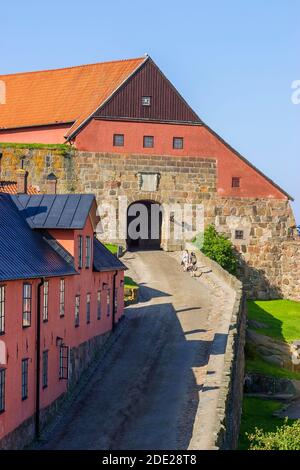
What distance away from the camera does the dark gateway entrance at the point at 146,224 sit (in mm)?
68812

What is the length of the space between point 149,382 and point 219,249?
3036 cm

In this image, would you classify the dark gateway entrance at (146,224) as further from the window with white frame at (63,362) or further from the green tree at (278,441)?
the green tree at (278,441)

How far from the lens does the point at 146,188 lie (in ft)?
222

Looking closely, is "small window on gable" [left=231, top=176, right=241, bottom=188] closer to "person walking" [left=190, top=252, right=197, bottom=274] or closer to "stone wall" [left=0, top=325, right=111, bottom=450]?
"person walking" [left=190, top=252, right=197, bottom=274]

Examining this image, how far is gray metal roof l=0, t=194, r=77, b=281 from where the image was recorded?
30.2m

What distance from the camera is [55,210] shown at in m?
38.6

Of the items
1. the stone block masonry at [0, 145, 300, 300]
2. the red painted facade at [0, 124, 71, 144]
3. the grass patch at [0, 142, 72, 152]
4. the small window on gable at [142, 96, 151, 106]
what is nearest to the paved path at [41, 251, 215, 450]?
the stone block masonry at [0, 145, 300, 300]

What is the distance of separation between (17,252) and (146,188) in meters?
36.0

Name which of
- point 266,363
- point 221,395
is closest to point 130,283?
point 266,363

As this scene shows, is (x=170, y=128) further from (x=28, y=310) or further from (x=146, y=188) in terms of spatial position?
(x=28, y=310)

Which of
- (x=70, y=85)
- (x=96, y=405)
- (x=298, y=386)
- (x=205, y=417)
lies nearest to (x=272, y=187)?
(x=70, y=85)

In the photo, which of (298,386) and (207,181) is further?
(207,181)

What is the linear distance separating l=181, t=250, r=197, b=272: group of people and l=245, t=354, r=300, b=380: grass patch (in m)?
10.7

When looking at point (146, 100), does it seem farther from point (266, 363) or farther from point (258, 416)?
point (258, 416)
